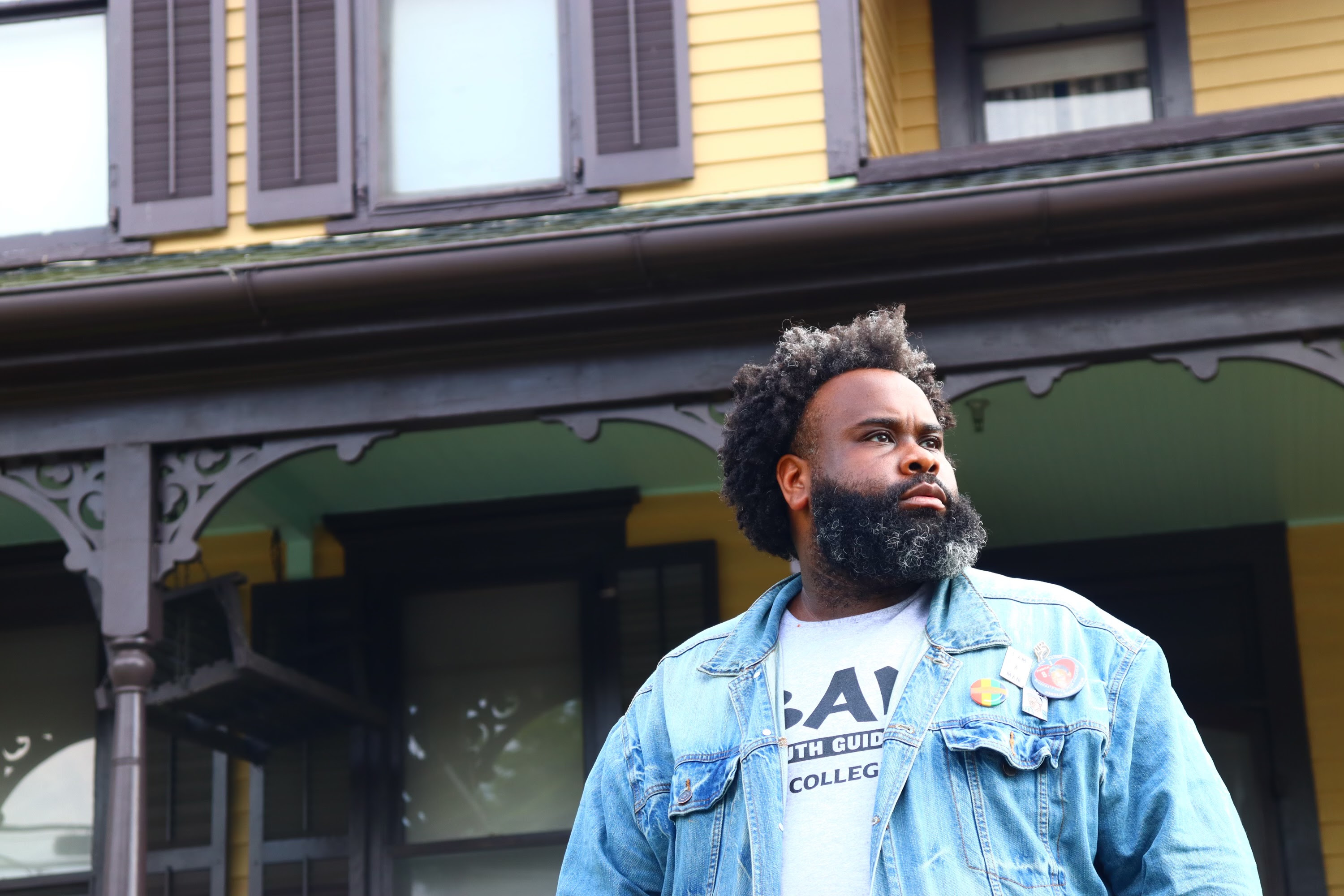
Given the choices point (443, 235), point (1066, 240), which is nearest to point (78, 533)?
point (443, 235)

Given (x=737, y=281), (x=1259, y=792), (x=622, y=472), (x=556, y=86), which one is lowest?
(x=1259, y=792)

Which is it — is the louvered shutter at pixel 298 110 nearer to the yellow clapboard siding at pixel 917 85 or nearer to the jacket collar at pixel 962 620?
the yellow clapboard siding at pixel 917 85

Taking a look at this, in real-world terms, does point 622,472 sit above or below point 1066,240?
below

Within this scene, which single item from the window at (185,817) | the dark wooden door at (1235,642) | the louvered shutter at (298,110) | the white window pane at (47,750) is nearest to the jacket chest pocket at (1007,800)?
the dark wooden door at (1235,642)

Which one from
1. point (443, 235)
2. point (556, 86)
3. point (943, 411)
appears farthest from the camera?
point (556, 86)

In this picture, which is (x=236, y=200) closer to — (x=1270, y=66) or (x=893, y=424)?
(x=1270, y=66)

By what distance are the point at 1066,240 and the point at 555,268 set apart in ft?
5.75

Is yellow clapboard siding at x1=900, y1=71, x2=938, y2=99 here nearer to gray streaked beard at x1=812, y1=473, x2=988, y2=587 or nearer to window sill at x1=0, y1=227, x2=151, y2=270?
window sill at x1=0, y1=227, x2=151, y2=270

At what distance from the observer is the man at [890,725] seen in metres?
2.49

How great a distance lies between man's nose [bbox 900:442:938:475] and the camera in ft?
9.33

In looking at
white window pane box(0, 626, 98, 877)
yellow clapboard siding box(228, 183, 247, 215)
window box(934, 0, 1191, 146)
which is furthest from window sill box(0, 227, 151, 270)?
window box(934, 0, 1191, 146)

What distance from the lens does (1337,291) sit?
593 centimetres

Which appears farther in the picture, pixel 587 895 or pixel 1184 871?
pixel 587 895

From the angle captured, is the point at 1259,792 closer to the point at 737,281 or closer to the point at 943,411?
the point at 737,281
